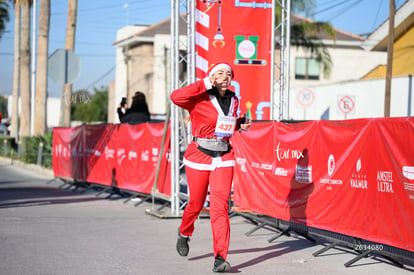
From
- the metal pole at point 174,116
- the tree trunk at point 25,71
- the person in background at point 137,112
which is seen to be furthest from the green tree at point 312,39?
the metal pole at point 174,116

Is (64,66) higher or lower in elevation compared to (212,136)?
higher

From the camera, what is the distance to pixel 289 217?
28.9 feet

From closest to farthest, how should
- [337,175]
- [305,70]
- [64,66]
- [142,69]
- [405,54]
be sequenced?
1. [337,175]
2. [64,66]
3. [405,54]
4. [305,70]
5. [142,69]

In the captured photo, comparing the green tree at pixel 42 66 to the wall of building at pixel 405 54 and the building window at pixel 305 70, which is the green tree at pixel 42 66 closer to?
the wall of building at pixel 405 54

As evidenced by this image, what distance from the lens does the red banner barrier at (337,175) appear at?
6789 millimetres

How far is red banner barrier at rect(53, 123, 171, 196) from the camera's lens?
1285 cm

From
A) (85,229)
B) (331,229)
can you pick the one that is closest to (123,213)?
(85,229)

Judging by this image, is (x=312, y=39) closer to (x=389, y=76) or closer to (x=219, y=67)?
(x=389, y=76)

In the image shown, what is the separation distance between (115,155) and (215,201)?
8240mm

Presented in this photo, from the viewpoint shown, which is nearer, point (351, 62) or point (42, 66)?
point (42, 66)

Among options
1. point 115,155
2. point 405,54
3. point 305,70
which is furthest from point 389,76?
point 305,70

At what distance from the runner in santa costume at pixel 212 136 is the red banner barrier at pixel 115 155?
496 cm

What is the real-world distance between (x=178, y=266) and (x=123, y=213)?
478 centimetres

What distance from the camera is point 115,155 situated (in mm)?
14688
